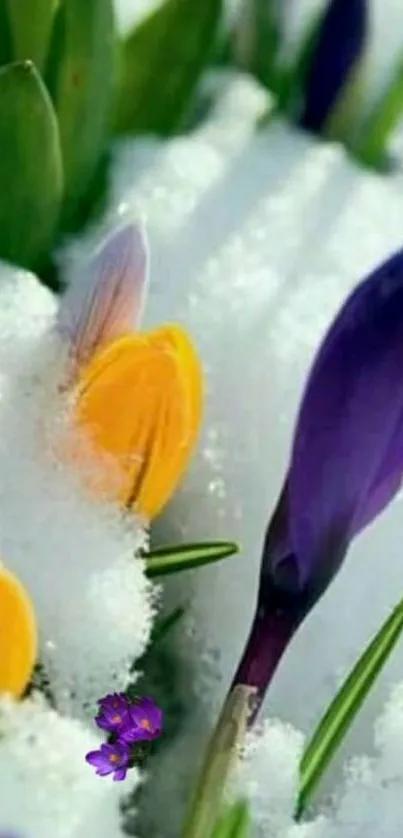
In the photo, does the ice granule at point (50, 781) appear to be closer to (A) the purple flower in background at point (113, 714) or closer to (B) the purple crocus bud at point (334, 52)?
(A) the purple flower in background at point (113, 714)

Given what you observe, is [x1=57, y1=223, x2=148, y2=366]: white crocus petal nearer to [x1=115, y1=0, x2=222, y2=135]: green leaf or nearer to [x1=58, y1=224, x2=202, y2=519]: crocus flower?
[x1=58, y1=224, x2=202, y2=519]: crocus flower

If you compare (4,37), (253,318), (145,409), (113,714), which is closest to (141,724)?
(113,714)

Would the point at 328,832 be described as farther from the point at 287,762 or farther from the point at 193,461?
the point at 193,461

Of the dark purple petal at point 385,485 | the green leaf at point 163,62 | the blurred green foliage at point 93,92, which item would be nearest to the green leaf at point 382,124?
the blurred green foliage at point 93,92

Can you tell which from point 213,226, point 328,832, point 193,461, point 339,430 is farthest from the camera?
point 213,226

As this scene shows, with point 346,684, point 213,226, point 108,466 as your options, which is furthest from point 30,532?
point 213,226

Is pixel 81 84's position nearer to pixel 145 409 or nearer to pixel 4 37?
pixel 4 37

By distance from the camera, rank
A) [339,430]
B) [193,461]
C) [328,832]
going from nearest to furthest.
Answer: [339,430], [328,832], [193,461]
